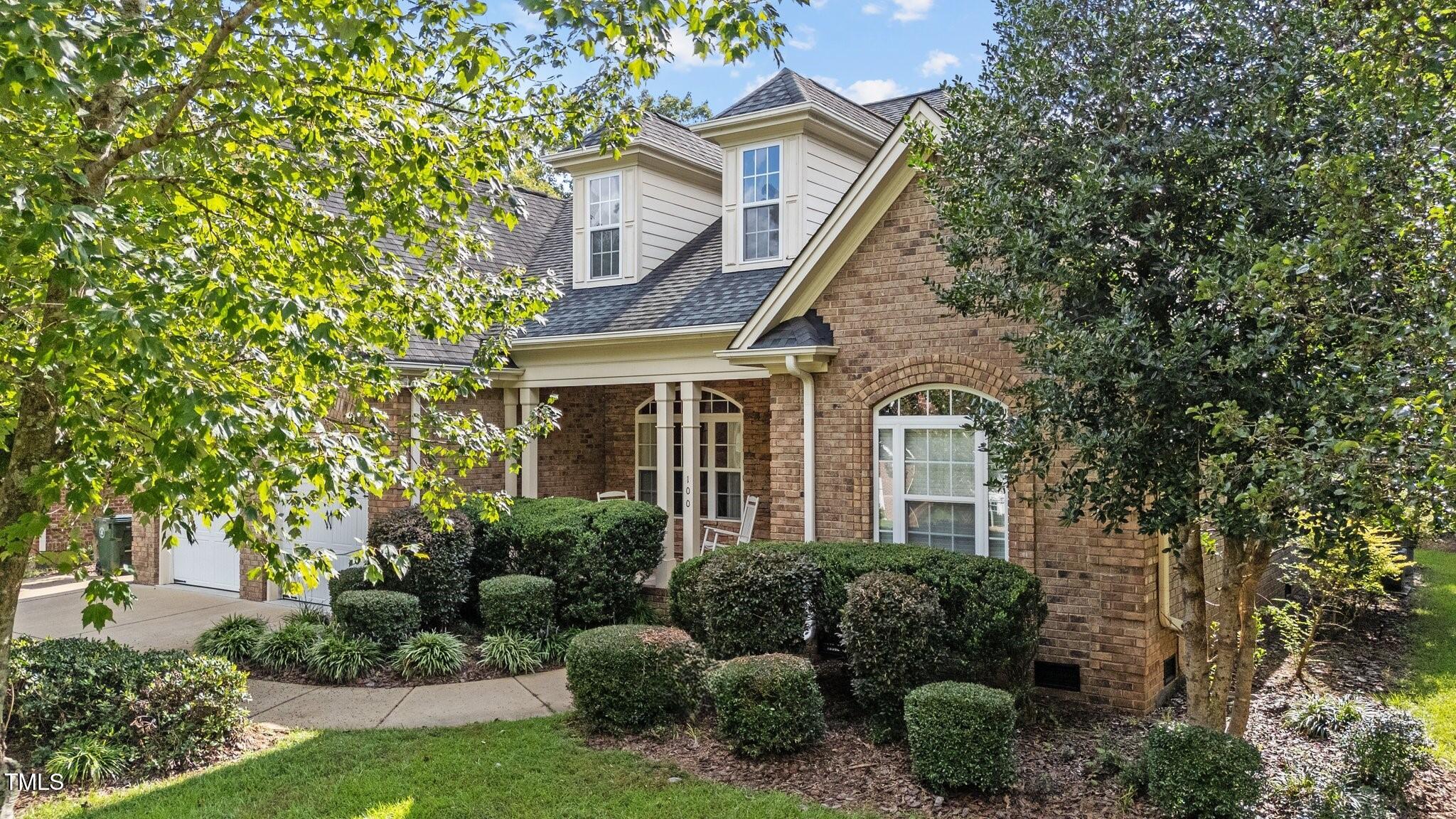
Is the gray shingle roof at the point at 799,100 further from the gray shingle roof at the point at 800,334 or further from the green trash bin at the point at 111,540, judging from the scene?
the green trash bin at the point at 111,540

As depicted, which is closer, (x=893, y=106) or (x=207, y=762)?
(x=207, y=762)

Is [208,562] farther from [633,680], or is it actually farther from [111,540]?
[633,680]

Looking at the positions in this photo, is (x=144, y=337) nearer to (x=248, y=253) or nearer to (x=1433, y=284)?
(x=248, y=253)

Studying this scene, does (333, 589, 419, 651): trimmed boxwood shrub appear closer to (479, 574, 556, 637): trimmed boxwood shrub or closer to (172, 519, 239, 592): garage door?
(479, 574, 556, 637): trimmed boxwood shrub

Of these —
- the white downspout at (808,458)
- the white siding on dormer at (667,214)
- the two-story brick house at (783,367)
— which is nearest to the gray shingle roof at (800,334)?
the two-story brick house at (783,367)

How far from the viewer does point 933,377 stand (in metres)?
8.92

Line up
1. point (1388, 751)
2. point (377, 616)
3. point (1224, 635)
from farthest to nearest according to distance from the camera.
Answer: point (377, 616)
point (1224, 635)
point (1388, 751)

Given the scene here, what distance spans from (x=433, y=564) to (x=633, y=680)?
4.36m

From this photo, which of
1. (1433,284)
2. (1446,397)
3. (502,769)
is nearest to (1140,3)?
(1433,284)

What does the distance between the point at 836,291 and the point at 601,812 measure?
5846 mm

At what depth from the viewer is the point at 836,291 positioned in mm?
9633

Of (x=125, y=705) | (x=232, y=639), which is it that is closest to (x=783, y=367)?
(x=125, y=705)

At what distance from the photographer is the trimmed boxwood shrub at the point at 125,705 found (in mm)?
6535

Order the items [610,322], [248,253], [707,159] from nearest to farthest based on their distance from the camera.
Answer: [248,253]
[610,322]
[707,159]
